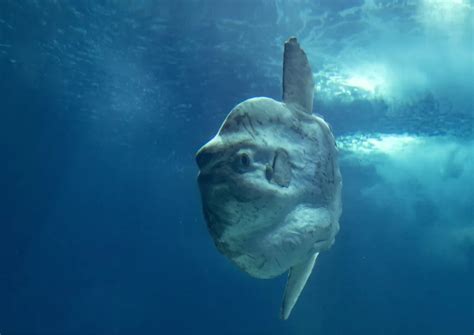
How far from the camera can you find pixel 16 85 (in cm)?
1575

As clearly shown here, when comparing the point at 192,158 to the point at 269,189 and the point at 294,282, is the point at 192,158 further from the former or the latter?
the point at 269,189

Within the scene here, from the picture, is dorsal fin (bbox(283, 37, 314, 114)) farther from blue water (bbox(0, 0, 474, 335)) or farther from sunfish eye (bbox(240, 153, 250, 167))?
blue water (bbox(0, 0, 474, 335))

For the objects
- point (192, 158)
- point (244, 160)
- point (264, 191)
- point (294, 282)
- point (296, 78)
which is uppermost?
point (192, 158)

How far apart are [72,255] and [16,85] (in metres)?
22.9

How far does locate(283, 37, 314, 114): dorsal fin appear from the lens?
2191mm

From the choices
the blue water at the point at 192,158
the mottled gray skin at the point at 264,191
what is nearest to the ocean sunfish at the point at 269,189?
the mottled gray skin at the point at 264,191

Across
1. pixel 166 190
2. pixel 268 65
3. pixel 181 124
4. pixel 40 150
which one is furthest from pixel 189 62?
pixel 166 190

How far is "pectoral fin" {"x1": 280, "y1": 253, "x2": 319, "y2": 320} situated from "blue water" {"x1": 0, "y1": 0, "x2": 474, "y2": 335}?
8388 millimetres

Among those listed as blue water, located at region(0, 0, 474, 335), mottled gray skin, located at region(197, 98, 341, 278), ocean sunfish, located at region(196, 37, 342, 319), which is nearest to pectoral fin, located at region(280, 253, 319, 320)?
ocean sunfish, located at region(196, 37, 342, 319)

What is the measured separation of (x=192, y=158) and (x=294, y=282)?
19699 millimetres

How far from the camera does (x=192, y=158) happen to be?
21609mm

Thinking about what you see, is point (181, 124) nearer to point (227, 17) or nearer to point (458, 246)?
point (227, 17)

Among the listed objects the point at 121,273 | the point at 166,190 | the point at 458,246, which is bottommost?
the point at 121,273

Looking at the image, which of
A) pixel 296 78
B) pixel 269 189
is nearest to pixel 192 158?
pixel 296 78
